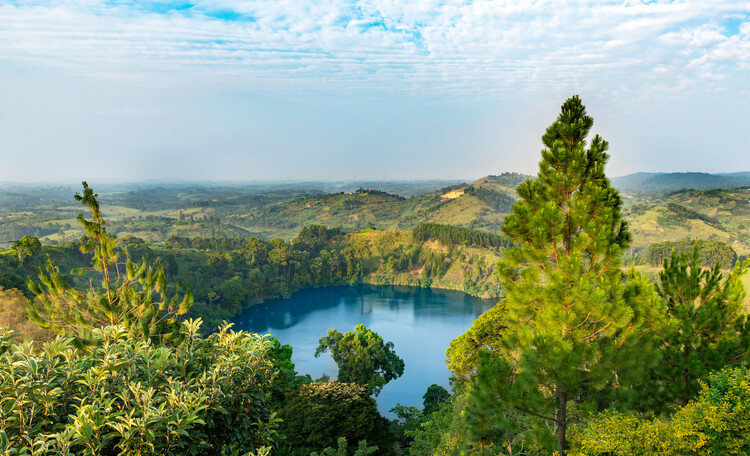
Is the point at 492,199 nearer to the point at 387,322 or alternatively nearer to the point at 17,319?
the point at 387,322

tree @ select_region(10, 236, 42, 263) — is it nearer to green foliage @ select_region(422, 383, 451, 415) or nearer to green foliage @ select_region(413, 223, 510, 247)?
green foliage @ select_region(422, 383, 451, 415)

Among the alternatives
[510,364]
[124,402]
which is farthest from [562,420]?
[124,402]

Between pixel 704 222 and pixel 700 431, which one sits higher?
pixel 700 431

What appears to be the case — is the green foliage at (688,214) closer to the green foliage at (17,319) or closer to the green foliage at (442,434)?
the green foliage at (442,434)

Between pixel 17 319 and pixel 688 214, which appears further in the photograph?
pixel 688 214

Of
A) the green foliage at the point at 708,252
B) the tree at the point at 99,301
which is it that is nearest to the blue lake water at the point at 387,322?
the tree at the point at 99,301

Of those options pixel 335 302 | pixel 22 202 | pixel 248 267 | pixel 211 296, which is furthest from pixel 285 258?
pixel 22 202
